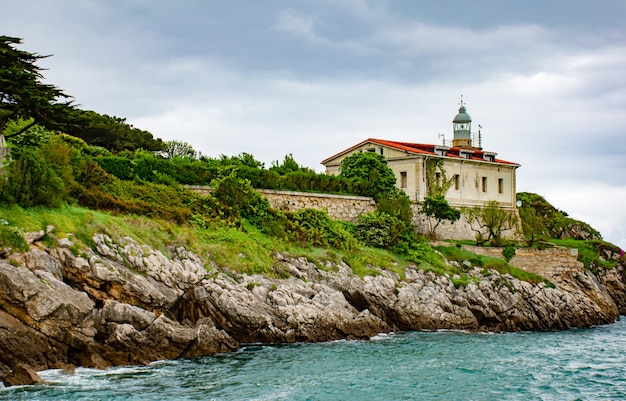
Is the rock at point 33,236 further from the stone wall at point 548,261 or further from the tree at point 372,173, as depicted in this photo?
the stone wall at point 548,261

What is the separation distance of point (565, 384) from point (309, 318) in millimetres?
10688

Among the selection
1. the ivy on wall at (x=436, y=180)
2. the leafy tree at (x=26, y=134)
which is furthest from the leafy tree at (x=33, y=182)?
the ivy on wall at (x=436, y=180)

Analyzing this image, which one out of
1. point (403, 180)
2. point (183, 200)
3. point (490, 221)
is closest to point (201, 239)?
point (183, 200)

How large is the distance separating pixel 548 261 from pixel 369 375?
2469cm

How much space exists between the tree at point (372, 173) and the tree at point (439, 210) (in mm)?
2615

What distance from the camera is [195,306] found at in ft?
93.5

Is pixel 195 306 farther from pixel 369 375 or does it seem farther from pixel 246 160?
pixel 246 160

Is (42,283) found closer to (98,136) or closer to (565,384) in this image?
(565,384)

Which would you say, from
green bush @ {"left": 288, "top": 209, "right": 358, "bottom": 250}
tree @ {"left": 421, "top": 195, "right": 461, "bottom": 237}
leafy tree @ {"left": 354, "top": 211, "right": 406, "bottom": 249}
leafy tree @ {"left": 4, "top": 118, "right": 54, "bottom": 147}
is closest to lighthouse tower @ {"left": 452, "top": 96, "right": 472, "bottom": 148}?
tree @ {"left": 421, "top": 195, "right": 461, "bottom": 237}

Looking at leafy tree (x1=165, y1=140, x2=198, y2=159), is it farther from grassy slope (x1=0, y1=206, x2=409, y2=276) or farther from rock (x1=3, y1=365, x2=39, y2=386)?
rock (x1=3, y1=365, x2=39, y2=386)

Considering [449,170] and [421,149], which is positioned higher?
[421,149]

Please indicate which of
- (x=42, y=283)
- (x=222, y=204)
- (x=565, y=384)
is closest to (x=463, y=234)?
(x=222, y=204)

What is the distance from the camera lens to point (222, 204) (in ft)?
127

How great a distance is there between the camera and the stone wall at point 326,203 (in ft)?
145
